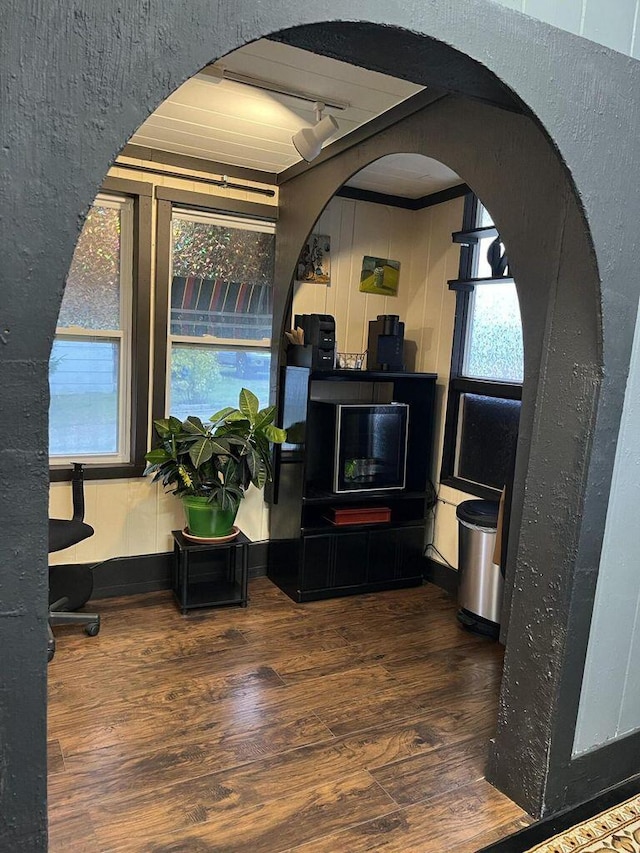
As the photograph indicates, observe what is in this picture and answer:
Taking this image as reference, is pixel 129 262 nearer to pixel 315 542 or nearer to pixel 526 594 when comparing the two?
pixel 315 542

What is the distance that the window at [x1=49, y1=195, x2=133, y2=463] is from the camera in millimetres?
3258

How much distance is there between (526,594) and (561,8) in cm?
163

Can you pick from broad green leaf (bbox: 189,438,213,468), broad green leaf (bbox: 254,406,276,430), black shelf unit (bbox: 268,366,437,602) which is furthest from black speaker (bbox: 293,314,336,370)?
broad green leaf (bbox: 189,438,213,468)

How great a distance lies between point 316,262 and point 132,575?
2086 millimetres

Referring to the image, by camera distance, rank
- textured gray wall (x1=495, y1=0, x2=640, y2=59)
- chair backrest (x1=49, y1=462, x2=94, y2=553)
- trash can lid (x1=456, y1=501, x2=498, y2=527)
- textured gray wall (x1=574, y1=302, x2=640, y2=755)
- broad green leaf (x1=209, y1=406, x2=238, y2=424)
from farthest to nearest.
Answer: broad green leaf (x1=209, y1=406, x2=238, y2=424) < trash can lid (x1=456, y1=501, x2=498, y2=527) < chair backrest (x1=49, y1=462, x2=94, y2=553) < textured gray wall (x1=574, y1=302, x2=640, y2=755) < textured gray wall (x1=495, y1=0, x2=640, y2=59)

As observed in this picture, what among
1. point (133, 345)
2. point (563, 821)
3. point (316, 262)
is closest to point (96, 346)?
point (133, 345)

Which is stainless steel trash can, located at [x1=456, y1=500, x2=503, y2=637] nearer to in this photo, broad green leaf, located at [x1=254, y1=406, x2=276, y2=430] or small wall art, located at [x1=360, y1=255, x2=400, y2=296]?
broad green leaf, located at [x1=254, y1=406, x2=276, y2=430]

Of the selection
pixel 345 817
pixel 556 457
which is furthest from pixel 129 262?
pixel 345 817

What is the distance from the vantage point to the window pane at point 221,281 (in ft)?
11.5

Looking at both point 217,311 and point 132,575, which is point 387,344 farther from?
point 132,575

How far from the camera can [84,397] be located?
131 inches

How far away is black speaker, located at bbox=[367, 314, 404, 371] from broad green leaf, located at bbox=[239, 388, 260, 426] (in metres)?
0.77

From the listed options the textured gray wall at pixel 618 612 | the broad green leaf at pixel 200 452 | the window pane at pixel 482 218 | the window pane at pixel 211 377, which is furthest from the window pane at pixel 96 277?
the textured gray wall at pixel 618 612

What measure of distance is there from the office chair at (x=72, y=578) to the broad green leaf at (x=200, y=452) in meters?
0.56
